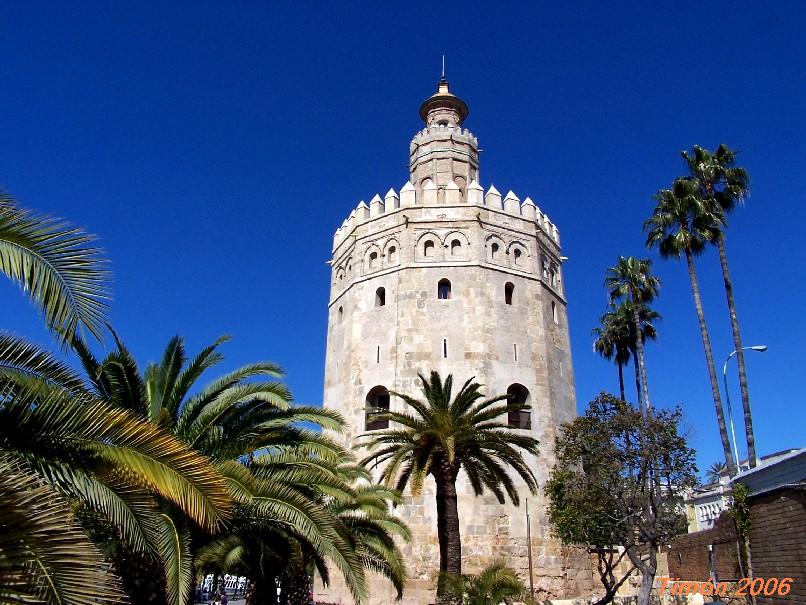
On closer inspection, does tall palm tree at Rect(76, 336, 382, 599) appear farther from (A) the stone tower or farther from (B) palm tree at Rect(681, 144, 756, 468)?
(B) palm tree at Rect(681, 144, 756, 468)

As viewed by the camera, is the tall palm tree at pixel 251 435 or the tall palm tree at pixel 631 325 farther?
the tall palm tree at pixel 631 325

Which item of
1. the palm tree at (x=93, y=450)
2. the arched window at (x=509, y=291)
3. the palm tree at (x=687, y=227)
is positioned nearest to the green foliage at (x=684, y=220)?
the palm tree at (x=687, y=227)

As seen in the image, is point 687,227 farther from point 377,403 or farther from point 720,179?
point 377,403

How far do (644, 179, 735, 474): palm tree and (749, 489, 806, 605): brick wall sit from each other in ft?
35.8

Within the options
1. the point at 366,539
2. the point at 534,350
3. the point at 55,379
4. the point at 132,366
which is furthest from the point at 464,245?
the point at 55,379

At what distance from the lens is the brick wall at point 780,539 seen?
1055cm

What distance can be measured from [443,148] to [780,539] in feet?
63.5

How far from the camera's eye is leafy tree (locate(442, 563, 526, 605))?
13.7 meters

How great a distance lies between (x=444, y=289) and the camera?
934 inches

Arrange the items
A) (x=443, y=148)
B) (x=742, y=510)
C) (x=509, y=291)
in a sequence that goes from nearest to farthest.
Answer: (x=742, y=510)
(x=509, y=291)
(x=443, y=148)

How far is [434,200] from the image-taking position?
24797mm

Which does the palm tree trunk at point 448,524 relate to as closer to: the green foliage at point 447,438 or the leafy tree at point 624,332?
the green foliage at point 447,438

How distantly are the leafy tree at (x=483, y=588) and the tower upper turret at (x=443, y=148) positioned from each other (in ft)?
50.8

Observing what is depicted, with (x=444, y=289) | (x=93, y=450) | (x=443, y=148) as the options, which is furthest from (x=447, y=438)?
(x=443, y=148)
